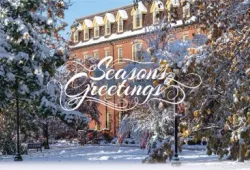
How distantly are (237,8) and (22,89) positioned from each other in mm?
15994

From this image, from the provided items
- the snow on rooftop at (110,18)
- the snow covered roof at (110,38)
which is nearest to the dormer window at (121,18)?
the snow covered roof at (110,38)

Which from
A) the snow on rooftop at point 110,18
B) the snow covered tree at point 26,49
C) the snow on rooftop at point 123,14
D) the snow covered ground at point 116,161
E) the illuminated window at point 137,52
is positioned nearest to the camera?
the snow covered ground at point 116,161

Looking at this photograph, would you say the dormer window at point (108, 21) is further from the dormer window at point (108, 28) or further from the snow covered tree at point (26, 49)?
the snow covered tree at point (26, 49)

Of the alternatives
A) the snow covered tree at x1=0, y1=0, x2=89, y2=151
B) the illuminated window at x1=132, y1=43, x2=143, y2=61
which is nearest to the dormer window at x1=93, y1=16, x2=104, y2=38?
the illuminated window at x1=132, y1=43, x2=143, y2=61

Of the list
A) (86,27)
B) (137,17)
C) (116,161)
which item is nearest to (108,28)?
(86,27)

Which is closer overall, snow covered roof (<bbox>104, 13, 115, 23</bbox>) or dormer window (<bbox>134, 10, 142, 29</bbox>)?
dormer window (<bbox>134, 10, 142, 29</bbox>)

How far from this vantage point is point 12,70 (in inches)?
881

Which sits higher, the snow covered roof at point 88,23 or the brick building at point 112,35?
the snow covered roof at point 88,23

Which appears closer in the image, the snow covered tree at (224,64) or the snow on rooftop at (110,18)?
the snow covered tree at (224,64)

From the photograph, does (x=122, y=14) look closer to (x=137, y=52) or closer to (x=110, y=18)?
(x=110, y=18)

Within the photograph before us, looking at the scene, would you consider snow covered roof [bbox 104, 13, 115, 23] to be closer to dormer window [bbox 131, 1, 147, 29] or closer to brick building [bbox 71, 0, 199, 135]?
brick building [bbox 71, 0, 199, 135]

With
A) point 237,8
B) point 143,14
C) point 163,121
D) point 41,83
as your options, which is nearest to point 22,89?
point 41,83

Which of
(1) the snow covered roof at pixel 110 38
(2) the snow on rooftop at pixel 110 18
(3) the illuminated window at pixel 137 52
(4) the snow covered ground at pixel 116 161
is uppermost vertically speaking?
(2) the snow on rooftop at pixel 110 18

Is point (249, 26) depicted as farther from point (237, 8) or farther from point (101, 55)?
point (101, 55)
